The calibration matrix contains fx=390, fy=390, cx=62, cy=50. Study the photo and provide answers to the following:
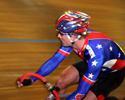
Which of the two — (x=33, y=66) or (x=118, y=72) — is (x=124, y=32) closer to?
(x=33, y=66)

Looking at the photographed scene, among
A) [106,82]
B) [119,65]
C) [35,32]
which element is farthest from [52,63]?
[35,32]

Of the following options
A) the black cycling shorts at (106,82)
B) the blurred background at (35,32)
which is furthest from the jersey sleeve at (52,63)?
the blurred background at (35,32)

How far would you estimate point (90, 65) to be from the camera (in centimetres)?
399

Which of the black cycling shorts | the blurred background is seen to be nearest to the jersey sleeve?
the black cycling shorts

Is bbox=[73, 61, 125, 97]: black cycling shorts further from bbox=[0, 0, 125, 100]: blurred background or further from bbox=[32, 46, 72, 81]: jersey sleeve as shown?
bbox=[0, 0, 125, 100]: blurred background

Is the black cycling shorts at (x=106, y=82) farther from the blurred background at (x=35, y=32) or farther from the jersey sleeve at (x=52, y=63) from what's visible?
the blurred background at (x=35, y=32)

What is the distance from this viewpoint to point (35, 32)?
7.18 metres

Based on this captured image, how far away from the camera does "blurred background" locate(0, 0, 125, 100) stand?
5.64m

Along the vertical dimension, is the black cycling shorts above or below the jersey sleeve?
below

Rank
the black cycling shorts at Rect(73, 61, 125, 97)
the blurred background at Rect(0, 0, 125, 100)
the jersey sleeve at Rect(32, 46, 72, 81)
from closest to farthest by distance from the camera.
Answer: the jersey sleeve at Rect(32, 46, 72, 81) < the black cycling shorts at Rect(73, 61, 125, 97) < the blurred background at Rect(0, 0, 125, 100)

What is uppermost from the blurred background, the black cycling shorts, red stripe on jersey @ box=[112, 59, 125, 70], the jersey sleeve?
the jersey sleeve

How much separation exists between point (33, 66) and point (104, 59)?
219 cm

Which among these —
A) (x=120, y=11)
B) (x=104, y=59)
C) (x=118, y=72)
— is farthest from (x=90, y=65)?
(x=120, y=11)

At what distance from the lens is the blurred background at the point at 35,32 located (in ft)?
18.5
